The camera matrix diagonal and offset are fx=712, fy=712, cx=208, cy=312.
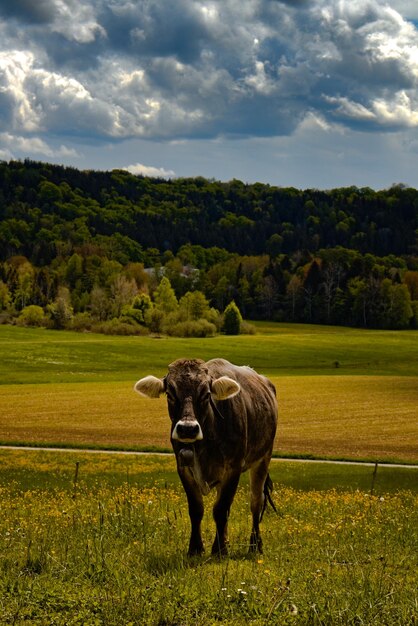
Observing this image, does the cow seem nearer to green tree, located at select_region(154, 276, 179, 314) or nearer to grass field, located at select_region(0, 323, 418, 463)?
grass field, located at select_region(0, 323, 418, 463)

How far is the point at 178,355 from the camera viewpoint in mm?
101875

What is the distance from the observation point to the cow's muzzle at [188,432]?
362 inches

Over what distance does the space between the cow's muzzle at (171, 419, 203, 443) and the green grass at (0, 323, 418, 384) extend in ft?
229

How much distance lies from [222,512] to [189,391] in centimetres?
198

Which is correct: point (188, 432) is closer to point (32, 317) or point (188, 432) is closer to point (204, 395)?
point (204, 395)

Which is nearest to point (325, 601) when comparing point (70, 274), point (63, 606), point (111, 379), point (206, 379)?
point (63, 606)

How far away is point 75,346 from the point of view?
102m

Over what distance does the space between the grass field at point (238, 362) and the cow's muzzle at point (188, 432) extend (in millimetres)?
27916

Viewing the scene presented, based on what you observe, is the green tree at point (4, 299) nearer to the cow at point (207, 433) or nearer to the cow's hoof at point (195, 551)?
the cow at point (207, 433)

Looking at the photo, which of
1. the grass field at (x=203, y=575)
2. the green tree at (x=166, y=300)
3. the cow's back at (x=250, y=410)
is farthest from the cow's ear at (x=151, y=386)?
the green tree at (x=166, y=300)

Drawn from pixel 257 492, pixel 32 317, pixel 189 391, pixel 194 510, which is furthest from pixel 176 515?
pixel 32 317

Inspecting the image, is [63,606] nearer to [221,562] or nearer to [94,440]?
[221,562]

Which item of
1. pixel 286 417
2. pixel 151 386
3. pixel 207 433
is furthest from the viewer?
pixel 286 417

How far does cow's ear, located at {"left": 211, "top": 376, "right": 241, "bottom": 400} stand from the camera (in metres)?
10.2
